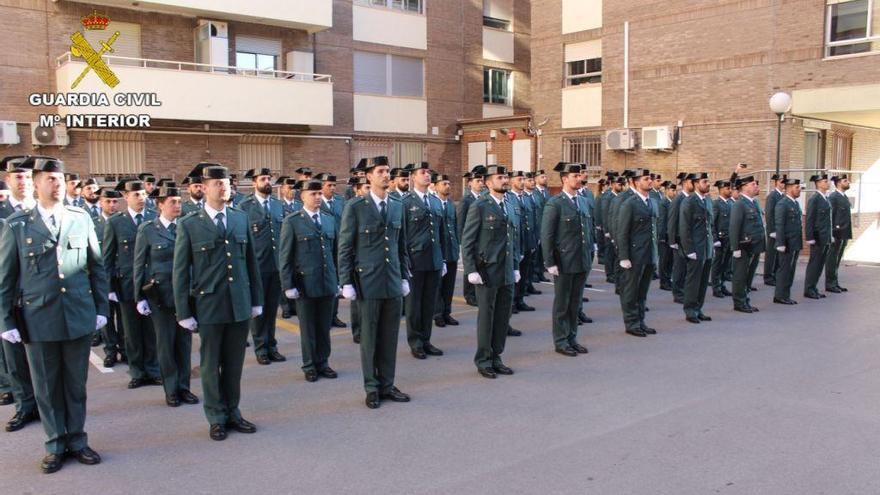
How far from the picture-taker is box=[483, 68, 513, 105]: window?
27656 mm

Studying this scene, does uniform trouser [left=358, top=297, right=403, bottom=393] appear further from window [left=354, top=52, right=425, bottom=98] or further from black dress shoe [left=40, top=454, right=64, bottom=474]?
window [left=354, top=52, right=425, bottom=98]

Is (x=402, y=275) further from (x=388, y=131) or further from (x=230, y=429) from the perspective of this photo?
(x=388, y=131)

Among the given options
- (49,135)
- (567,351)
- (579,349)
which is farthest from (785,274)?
(49,135)

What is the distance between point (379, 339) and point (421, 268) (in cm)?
226

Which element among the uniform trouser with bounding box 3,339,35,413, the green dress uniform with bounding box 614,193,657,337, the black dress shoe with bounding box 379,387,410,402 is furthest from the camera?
the green dress uniform with bounding box 614,193,657,337

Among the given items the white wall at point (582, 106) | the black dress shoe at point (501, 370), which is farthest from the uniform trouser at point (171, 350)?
the white wall at point (582, 106)

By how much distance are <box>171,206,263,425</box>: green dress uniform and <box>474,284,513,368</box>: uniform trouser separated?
2535 mm

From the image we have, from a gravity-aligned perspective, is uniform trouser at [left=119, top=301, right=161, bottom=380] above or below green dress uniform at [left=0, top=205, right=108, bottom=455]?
below

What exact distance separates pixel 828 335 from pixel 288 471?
24.2 ft

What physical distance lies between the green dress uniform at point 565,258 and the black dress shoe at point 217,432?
4111 millimetres

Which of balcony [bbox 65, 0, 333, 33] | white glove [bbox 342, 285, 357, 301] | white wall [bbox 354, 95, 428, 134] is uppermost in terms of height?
balcony [bbox 65, 0, 333, 33]

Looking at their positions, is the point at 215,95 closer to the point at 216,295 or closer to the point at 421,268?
the point at 421,268

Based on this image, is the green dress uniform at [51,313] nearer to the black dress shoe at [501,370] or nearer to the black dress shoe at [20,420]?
the black dress shoe at [20,420]

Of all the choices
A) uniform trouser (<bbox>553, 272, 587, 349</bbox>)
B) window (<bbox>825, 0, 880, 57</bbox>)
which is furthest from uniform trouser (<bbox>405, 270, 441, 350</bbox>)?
window (<bbox>825, 0, 880, 57</bbox>)
